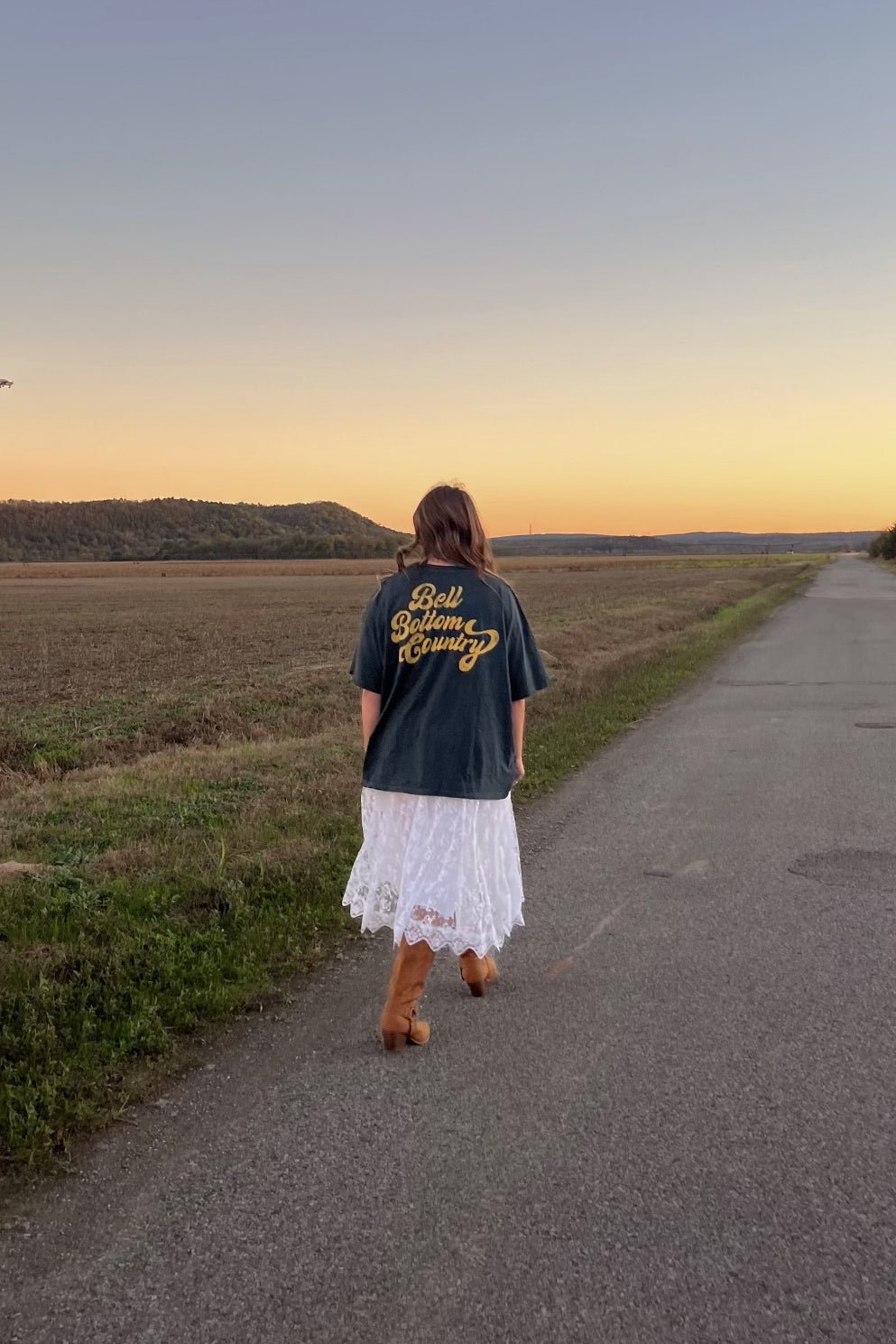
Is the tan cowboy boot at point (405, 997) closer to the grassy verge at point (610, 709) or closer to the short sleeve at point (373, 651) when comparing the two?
the short sleeve at point (373, 651)

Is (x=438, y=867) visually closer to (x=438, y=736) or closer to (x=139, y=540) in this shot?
(x=438, y=736)

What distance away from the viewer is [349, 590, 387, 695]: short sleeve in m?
3.80

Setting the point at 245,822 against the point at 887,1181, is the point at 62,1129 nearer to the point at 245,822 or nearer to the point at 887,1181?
the point at 887,1181

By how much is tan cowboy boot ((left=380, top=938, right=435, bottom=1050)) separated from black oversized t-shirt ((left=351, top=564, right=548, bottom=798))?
2.10 ft

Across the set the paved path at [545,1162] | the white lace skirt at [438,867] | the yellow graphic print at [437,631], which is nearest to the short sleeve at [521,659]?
the yellow graphic print at [437,631]

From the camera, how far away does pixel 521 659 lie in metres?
3.95

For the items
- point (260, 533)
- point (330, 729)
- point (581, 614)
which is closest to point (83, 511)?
point (260, 533)

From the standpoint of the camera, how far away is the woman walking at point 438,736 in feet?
12.3

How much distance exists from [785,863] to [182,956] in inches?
146

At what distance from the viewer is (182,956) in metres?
4.77

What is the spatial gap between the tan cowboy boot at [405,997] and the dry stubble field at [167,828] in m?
0.80

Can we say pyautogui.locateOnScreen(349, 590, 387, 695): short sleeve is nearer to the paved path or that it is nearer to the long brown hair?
the long brown hair

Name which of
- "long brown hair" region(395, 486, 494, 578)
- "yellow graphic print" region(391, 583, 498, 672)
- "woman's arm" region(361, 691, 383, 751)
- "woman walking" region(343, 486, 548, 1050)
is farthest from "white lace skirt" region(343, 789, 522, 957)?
"long brown hair" region(395, 486, 494, 578)

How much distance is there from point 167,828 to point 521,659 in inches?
163
